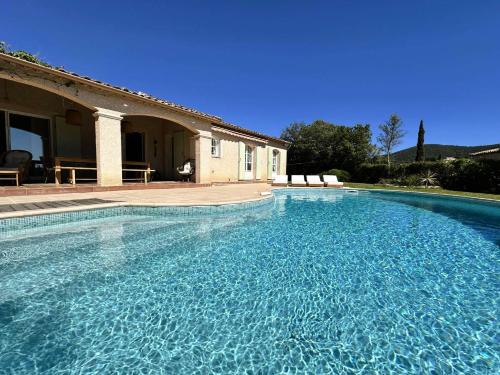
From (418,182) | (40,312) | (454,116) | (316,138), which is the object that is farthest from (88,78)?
(454,116)

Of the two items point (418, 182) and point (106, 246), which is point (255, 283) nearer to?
point (106, 246)

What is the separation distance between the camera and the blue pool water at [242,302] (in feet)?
6.19

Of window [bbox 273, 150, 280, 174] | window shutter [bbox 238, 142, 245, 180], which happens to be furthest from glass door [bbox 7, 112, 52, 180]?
window [bbox 273, 150, 280, 174]

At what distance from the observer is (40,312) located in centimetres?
240

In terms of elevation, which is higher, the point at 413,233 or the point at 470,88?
the point at 470,88

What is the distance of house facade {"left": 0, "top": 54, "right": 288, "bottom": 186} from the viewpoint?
7.63m

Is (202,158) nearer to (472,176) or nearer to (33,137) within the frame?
(33,137)

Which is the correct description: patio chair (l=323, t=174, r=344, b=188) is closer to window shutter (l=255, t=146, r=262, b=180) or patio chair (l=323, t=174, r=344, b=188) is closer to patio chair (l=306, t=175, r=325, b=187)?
patio chair (l=306, t=175, r=325, b=187)

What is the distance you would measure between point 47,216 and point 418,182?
20.6 metres

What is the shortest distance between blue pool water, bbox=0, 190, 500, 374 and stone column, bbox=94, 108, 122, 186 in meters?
3.51

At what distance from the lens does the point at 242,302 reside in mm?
2717

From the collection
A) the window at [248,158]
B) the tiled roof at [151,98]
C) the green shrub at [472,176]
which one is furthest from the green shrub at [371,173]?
the tiled roof at [151,98]

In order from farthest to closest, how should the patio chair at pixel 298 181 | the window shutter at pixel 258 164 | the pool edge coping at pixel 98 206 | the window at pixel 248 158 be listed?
the window shutter at pixel 258 164 < the patio chair at pixel 298 181 < the window at pixel 248 158 < the pool edge coping at pixel 98 206

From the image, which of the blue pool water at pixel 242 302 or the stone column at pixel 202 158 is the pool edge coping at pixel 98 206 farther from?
the stone column at pixel 202 158
